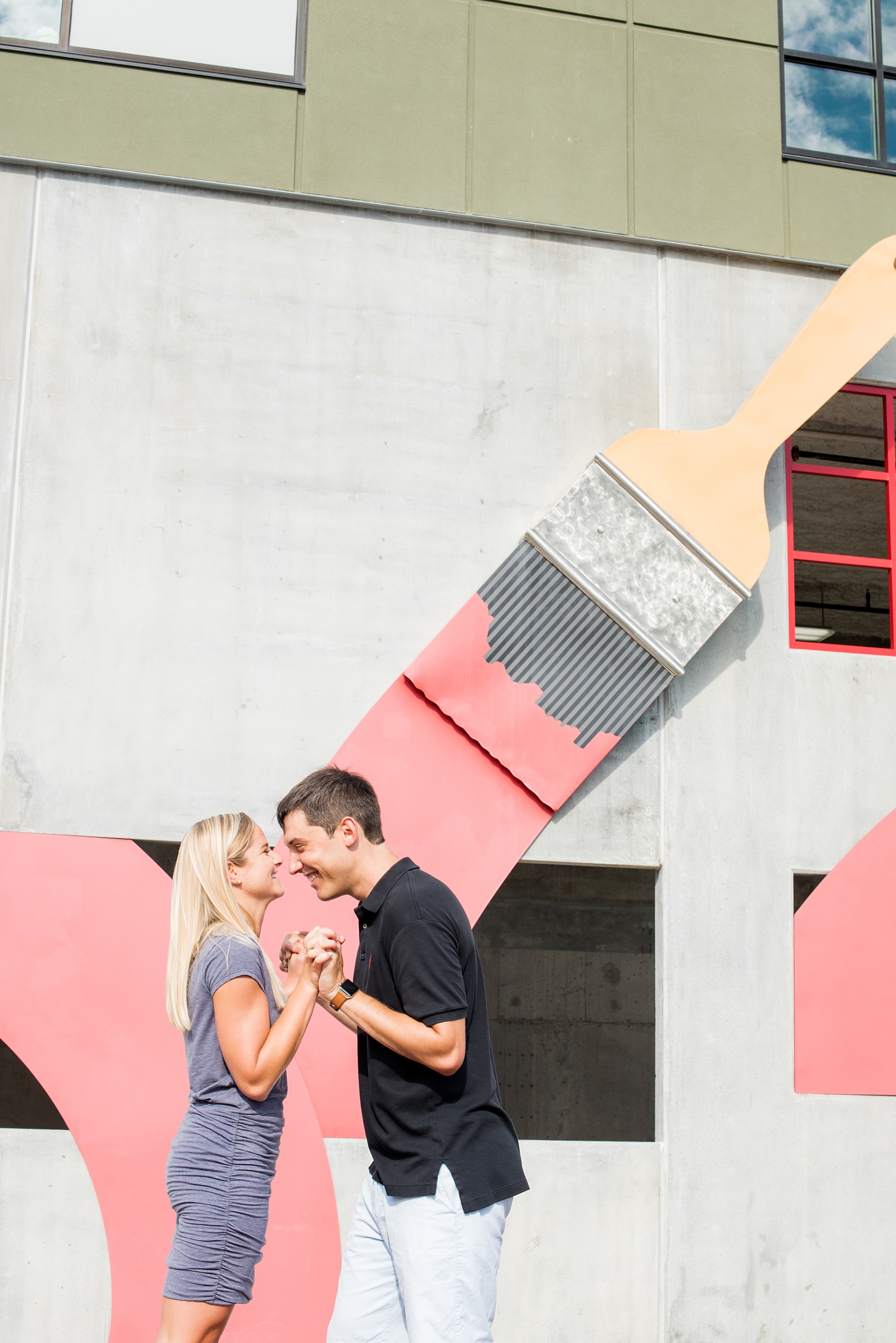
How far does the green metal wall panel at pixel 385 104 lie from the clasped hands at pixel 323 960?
3.58 m

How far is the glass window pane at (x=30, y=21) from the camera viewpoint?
5.03 metres

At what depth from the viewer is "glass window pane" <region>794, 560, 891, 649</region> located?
42.4 feet

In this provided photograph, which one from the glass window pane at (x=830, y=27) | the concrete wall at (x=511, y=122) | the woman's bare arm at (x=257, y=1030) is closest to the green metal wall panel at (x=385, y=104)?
the concrete wall at (x=511, y=122)

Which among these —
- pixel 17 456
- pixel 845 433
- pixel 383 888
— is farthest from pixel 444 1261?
pixel 845 433

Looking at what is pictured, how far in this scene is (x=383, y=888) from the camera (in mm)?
2693

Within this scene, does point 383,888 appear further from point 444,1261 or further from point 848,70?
point 848,70

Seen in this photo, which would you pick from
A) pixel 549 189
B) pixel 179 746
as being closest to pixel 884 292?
pixel 549 189

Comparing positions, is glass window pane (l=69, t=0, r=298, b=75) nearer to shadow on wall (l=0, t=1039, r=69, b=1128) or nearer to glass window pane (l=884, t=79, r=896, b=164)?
glass window pane (l=884, t=79, r=896, b=164)

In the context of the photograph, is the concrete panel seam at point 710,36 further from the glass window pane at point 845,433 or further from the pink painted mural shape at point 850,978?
the pink painted mural shape at point 850,978

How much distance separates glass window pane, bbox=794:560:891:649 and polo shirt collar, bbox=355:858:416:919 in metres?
10.8

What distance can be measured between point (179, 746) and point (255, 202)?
7.74 ft

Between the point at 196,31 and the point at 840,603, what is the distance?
32.8 ft

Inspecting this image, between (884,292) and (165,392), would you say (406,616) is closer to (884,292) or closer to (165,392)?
(165,392)

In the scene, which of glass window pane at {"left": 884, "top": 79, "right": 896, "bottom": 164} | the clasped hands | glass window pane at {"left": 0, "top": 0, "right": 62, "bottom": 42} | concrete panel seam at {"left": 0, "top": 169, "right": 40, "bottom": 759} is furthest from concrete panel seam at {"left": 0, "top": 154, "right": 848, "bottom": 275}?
the clasped hands
